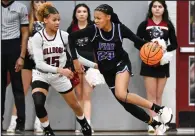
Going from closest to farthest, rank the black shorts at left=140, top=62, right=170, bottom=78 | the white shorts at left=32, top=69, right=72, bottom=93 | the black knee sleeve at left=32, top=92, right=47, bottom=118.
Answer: the black knee sleeve at left=32, top=92, right=47, bottom=118, the white shorts at left=32, top=69, right=72, bottom=93, the black shorts at left=140, top=62, right=170, bottom=78

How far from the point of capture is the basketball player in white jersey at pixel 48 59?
25.6ft

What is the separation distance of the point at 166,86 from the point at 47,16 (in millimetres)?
3284

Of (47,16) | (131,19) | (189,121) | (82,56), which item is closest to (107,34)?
(47,16)

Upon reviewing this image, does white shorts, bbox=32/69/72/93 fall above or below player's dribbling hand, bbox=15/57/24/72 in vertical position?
below

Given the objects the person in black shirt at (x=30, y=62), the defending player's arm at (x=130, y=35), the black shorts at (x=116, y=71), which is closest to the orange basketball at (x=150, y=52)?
the defending player's arm at (x=130, y=35)

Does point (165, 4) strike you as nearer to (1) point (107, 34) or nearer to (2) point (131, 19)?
(2) point (131, 19)

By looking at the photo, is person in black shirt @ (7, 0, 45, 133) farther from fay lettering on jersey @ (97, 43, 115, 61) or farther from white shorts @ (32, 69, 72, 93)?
fay lettering on jersey @ (97, 43, 115, 61)

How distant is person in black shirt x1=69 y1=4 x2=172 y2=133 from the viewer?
24.5ft

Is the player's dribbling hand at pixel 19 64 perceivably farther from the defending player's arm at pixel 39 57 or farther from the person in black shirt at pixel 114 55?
the person in black shirt at pixel 114 55

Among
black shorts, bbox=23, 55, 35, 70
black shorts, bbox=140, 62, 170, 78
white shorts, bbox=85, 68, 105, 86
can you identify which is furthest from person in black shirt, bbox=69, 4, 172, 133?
black shorts, bbox=23, 55, 35, 70

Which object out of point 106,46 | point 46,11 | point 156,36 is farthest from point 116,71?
point 156,36

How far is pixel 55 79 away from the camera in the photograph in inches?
315

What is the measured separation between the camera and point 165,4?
9594 mm

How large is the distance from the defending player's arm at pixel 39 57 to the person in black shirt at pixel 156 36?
211cm
